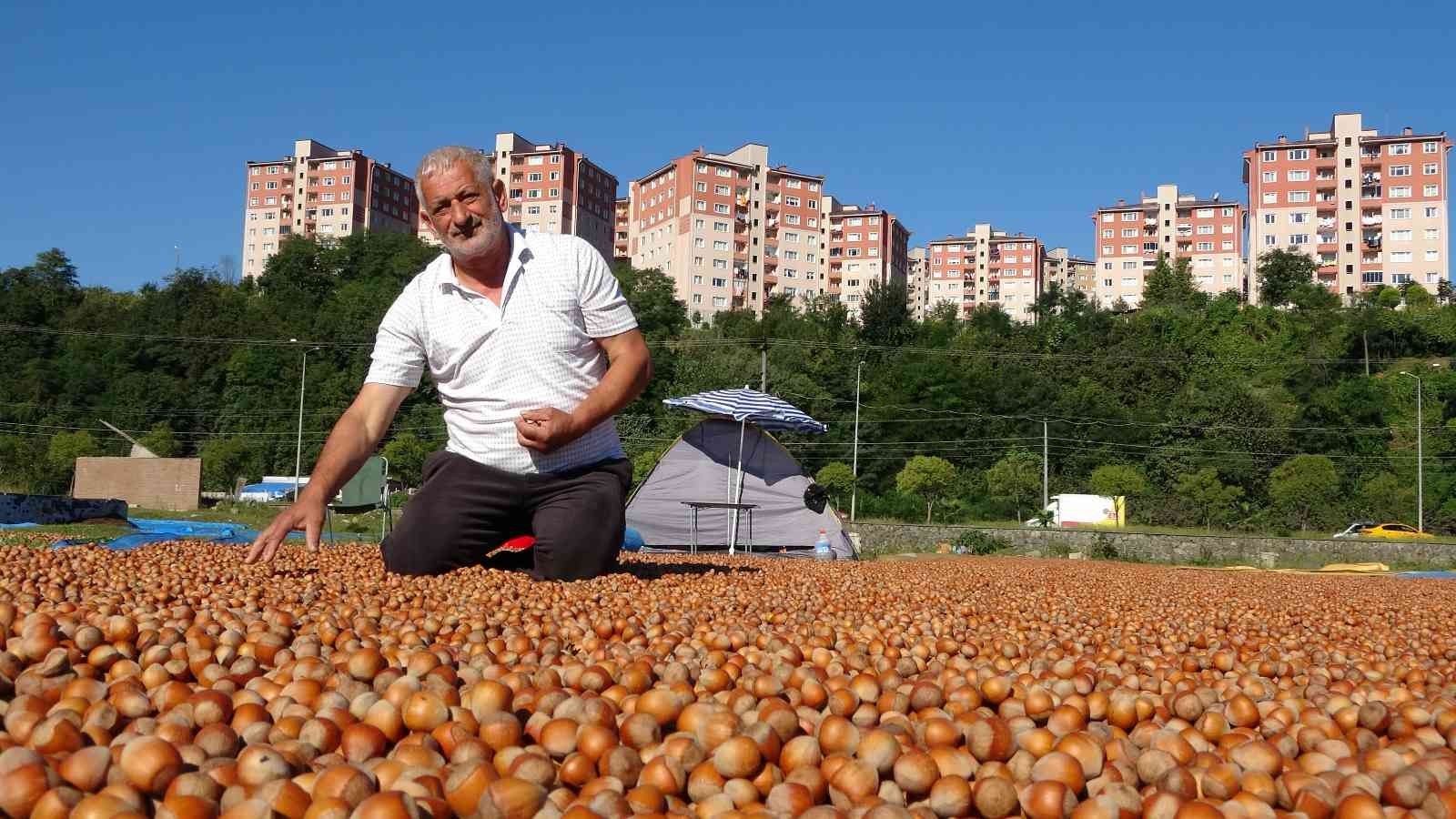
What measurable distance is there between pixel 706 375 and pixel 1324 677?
40.1 metres

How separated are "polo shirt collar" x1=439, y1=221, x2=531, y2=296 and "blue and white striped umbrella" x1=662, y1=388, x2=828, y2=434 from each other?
7.78 metres

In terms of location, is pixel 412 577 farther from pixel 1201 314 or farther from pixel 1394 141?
pixel 1394 141

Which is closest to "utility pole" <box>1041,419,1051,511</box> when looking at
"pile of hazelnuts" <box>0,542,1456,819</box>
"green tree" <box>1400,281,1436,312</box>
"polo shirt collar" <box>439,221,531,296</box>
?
"green tree" <box>1400,281,1436,312</box>

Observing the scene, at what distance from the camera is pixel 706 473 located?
1295cm

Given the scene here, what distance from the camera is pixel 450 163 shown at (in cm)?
350

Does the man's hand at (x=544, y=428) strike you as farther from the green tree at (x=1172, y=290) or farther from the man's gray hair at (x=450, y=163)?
the green tree at (x=1172, y=290)

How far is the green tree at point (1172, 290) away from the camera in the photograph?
53934 mm

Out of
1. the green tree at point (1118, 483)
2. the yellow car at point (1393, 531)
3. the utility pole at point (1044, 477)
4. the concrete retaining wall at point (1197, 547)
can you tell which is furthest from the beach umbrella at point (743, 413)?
the green tree at point (1118, 483)

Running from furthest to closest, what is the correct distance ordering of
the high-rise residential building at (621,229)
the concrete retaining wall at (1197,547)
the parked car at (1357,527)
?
the high-rise residential building at (621,229), the parked car at (1357,527), the concrete retaining wall at (1197,547)

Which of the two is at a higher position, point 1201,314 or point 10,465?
point 1201,314

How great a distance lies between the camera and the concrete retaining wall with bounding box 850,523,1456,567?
20641 millimetres

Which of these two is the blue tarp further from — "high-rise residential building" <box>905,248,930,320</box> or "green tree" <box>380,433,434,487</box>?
"high-rise residential building" <box>905,248,930,320</box>

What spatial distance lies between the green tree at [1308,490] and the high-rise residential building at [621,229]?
58.5m

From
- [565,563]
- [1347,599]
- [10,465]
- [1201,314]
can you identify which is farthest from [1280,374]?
[10,465]
